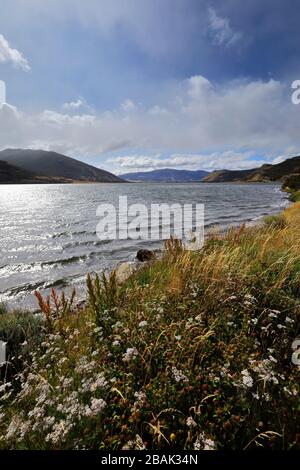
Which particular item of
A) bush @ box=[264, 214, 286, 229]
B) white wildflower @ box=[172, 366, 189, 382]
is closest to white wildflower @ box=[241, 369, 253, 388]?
white wildflower @ box=[172, 366, 189, 382]

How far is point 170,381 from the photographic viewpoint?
300 cm

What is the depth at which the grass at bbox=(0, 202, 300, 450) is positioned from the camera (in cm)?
247

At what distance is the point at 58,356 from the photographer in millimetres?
3982

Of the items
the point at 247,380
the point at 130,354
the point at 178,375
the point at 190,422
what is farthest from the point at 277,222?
the point at 190,422

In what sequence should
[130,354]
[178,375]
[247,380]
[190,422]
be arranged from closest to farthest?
[190,422] < [247,380] < [178,375] < [130,354]

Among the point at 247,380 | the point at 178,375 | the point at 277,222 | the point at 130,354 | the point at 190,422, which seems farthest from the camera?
the point at 277,222

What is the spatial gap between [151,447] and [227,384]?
3.58 ft

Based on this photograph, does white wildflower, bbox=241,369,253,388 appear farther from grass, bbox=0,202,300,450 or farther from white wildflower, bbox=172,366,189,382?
white wildflower, bbox=172,366,189,382

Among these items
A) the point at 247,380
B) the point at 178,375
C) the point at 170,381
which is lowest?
the point at 170,381

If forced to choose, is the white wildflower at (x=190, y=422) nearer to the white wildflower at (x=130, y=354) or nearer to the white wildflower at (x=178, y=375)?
the white wildflower at (x=178, y=375)

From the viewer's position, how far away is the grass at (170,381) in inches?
97.2

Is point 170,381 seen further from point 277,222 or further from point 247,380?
point 277,222

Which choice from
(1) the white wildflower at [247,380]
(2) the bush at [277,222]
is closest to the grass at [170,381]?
(1) the white wildflower at [247,380]
